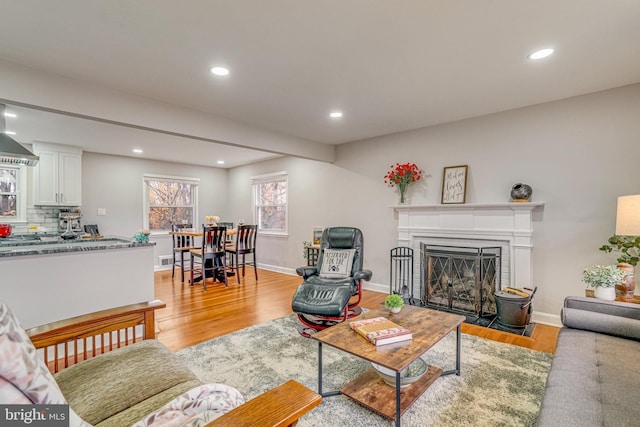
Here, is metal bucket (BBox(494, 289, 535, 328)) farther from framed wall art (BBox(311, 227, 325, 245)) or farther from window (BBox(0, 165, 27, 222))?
window (BBox(0, 165, 27, 222))

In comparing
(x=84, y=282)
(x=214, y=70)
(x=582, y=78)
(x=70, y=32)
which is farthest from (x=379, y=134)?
(x=84, y=282)

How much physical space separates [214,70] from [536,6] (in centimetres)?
227

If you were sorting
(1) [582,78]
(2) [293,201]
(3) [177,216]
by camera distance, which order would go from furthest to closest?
(3) [177,216] < (2) [293,201] < (1) [582,78]

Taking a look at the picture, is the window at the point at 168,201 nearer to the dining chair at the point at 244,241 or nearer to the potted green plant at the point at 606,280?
the dining chair at the point at 244,241

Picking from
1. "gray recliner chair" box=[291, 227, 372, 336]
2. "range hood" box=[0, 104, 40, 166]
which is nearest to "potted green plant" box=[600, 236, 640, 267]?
"gray recliner chair" box=[291, 227, 372, 336]

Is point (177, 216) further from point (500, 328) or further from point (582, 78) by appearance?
point (582, 78)

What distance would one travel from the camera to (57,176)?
5109 millimetres

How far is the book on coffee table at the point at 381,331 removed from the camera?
1.84 m

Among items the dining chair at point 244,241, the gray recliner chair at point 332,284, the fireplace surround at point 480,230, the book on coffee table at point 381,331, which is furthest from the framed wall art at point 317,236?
the book on coffee table at point 381,331

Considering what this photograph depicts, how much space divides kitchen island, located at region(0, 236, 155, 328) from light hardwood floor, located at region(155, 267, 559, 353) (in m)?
0.68

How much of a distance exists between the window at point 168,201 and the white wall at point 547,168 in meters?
4.46

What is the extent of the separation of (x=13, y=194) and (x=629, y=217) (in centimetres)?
793

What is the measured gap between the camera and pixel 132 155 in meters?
6.09

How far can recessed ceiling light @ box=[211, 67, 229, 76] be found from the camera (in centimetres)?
250
